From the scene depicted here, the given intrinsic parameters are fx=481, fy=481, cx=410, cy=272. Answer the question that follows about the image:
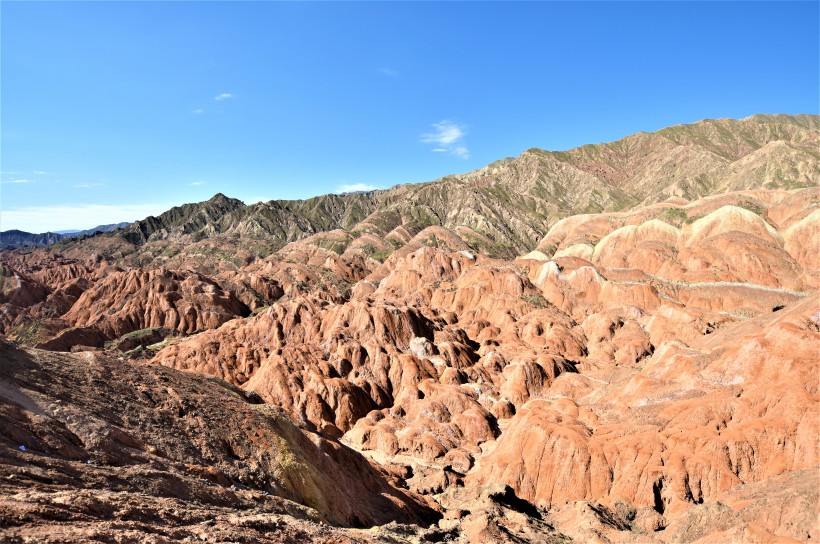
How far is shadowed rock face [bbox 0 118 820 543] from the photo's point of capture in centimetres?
2461

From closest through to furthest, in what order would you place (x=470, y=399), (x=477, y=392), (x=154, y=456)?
(x=154, y=456) < (x=470, y=399) < (x=477, y=392)

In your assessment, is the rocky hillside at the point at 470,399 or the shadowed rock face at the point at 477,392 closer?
the rocky hillside at the point at 470,399

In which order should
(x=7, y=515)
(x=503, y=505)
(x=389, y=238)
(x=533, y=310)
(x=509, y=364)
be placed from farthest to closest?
1. (x=389, y=238)
2. (x=533, y=310)
3. (x=509, y=364)
4. (x=503, y=505)
5. (x=7, y=515)

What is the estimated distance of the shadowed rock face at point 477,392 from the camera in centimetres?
2461

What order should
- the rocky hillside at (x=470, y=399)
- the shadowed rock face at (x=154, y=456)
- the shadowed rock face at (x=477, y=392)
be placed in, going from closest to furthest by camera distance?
the shadowed rock face at (x=154, y=456) → the rocky hillside at (x=470, y=399) → the shadowed rock face at (x=477, y=392)

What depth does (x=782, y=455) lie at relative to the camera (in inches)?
1356

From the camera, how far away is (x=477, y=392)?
62.2 m

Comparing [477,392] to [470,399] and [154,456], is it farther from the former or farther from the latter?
[154,456]

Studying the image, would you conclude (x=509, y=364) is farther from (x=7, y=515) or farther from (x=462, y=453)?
(x=7, y=515)

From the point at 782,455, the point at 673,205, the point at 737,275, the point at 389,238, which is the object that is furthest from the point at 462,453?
the point at 389,238

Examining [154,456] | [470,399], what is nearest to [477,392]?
[470,399]

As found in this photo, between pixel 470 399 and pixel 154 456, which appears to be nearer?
pixel 154 456

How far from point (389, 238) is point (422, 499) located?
5679 inches

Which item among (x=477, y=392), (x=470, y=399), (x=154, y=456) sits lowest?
(x=470, y=399)
